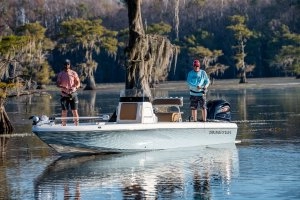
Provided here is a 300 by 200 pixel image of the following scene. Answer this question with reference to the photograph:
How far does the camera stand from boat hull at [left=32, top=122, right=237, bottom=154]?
1903 centimetres

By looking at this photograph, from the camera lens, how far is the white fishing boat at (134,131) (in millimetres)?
19094

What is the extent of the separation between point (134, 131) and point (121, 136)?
304 millimetres

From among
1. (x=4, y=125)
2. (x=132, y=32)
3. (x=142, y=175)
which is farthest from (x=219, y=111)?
(x=4, y=125)

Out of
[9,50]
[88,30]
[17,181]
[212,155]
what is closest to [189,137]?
[212,155]

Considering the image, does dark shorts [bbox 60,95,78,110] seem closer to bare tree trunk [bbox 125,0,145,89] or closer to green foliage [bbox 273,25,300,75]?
bare tree trunk [bbox 125,0,145,89]

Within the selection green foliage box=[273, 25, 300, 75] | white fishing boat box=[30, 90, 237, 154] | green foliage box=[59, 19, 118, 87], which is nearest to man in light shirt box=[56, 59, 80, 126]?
white fishing boat box=[30, 90, 237, 154]

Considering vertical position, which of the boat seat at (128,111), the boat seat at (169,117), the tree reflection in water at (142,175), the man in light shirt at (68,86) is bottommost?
the tree reflection in water at (142,175)

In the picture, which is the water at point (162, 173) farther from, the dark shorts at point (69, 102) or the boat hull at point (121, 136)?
the dark shorts at point (69, 102)

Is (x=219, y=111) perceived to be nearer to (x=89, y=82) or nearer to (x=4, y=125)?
(x=4, y=125)

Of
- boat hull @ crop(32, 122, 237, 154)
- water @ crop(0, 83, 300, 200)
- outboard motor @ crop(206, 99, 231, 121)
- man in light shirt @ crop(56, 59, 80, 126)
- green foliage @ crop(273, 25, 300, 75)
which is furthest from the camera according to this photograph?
green foliage @ crop(273, 25, 300, 75)

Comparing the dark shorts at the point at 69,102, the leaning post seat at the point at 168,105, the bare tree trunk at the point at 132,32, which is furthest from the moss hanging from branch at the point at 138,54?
the dark shorts at the point at 69,102

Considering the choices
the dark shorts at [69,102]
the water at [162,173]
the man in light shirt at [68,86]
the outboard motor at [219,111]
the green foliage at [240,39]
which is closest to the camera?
the water at [162,173]

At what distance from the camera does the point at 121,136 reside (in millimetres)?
19406

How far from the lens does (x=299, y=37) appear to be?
88.0 meters
